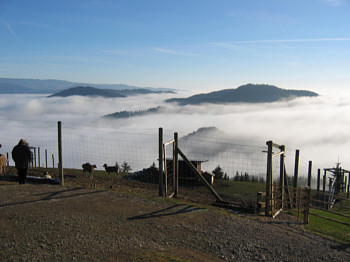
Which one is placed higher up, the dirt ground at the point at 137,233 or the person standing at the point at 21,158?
the person standing at the point at 21,158

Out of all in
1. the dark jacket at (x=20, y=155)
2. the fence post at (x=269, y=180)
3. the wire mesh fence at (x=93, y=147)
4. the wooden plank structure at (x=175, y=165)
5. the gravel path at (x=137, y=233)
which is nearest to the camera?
the gravel path at (x=137, y=233)

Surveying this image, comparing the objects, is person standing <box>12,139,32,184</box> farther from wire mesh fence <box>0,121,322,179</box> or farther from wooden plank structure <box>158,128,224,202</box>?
wooden plank structure <box>158,128,224,202</box>

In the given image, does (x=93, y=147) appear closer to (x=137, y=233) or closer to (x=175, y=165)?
(x=175, y=165)

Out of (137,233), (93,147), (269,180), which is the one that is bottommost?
(137,233)

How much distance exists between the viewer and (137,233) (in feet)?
23.6

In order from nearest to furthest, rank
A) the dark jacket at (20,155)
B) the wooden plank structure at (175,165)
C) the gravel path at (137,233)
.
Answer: the gravel path at (137,233) → the wooden plank structure at (175,165) → the dark jacket at (20,155)

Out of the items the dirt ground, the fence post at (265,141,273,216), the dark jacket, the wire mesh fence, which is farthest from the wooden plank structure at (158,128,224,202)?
the dark jacket

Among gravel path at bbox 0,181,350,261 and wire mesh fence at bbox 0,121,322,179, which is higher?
wire mesh fence at bbox 0,121,322,179

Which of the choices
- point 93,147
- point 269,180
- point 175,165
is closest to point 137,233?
point 175,165

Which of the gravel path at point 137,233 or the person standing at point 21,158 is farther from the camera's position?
the person standing at point 21,158

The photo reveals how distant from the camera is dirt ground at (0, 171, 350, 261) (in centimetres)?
615

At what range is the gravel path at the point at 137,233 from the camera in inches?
242

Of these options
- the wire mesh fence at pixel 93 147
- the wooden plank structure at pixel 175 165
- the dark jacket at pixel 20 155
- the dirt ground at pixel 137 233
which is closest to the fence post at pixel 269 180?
the wire mesh fence at pixel 93 147

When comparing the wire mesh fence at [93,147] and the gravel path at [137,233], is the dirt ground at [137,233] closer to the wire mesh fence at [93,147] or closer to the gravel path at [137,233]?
the gravel path at [137,233]
